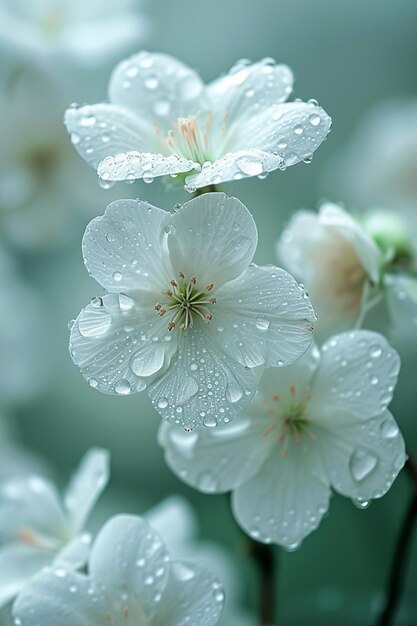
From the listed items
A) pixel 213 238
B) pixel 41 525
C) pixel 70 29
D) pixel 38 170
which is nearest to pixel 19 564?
pixel 41 525

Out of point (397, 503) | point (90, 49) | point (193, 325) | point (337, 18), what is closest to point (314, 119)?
point (193, 325)

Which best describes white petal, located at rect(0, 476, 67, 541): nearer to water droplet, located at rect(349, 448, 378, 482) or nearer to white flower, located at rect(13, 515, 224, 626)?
white flower, located at rect(13, 515, 224, 626)

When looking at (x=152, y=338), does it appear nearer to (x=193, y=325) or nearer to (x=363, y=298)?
(x=193, y=325)

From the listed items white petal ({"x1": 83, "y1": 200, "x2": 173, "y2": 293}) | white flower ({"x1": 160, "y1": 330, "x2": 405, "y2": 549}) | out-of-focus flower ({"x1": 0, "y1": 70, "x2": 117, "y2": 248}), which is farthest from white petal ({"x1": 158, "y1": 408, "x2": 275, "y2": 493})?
out-of-focus flower ({"x1": 0, "y1": 70, "x2": 117, "y2": 248})

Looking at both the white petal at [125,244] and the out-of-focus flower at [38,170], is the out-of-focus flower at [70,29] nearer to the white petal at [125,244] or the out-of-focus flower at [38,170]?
the out-of-focus flower at [38,170]

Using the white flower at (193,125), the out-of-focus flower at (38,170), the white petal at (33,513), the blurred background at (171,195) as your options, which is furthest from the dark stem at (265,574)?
the out-of-focus flower at (38,170)

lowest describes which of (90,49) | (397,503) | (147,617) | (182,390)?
(397,503)
